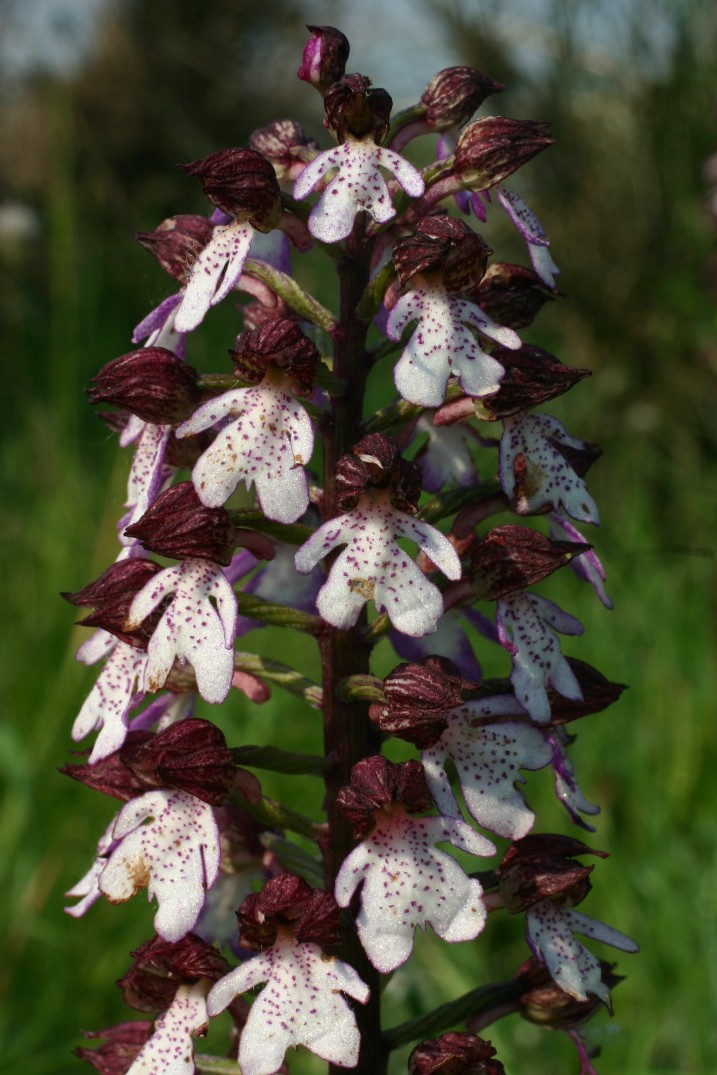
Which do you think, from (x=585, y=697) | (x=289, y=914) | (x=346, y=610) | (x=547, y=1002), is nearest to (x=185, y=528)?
(x=346, y=610)

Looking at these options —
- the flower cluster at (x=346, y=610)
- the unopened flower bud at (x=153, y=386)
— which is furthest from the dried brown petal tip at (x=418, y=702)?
the unopened flower bud at (x=153, y=386)

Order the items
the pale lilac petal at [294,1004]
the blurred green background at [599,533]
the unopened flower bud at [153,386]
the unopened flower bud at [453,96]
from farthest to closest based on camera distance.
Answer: the blurred green background at [599,533], the unopened flower bud at [453,96], the unopened flower bud at [153,386], the pale lilac petal at [294,1004]

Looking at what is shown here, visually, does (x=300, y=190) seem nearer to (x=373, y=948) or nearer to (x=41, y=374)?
(x=373, y=948)

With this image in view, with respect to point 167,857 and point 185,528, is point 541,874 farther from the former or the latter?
point 185,528

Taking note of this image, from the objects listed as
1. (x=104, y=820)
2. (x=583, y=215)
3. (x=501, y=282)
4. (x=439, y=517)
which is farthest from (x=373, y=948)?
(x=583, y=215)

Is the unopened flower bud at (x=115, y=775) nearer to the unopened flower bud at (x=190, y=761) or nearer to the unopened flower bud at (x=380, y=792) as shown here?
the unopened flower bud at (x=190, y=761)

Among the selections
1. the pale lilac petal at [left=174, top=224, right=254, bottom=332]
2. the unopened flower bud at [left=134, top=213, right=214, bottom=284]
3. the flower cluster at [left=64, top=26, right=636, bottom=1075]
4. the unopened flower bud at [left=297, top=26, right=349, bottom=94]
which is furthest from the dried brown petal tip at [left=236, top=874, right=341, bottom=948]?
the unopened flower bud at [left=297, top=26, right=349, bottom=94]

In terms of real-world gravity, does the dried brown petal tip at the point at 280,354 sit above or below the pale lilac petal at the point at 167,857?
above
